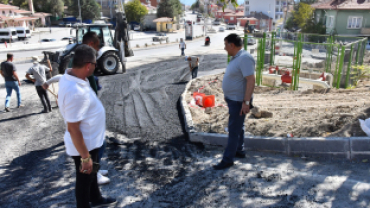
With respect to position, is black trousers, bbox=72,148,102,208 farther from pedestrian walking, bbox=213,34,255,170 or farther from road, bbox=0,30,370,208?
pedestrian walking, bbox=213,34,255,170

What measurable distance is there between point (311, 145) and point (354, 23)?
113 ft

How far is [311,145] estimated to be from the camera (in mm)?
4582

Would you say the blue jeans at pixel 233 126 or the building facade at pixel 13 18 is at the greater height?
the building facade at pixel 13 18

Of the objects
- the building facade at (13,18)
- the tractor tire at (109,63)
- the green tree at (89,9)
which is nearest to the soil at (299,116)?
the tractor tire at (109,63)

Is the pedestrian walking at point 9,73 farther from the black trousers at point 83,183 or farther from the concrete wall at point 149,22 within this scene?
the concrete wall at point 149,22

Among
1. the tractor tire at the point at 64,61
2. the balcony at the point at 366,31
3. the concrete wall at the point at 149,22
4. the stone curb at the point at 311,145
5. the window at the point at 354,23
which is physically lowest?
the stone curb at the point at 311,145

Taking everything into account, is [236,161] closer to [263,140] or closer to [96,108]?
[263,140]

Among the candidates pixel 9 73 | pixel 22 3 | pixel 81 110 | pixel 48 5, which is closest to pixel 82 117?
pixel 81 110

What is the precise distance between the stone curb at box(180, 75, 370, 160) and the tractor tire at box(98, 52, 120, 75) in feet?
27.6

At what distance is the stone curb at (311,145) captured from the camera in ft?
14.3

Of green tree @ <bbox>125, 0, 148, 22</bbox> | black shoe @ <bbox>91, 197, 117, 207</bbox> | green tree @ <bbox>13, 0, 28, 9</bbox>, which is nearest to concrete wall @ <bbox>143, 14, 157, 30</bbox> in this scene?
green tree @ <bbox>125, 0, 148, 22</bbox>

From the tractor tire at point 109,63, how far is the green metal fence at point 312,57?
5.48 m

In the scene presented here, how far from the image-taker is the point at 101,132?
2.85 meters

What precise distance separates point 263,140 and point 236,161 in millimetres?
684
